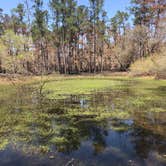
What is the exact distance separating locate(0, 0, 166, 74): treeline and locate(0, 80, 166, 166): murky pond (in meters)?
29.8

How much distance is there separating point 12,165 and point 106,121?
18.9ft

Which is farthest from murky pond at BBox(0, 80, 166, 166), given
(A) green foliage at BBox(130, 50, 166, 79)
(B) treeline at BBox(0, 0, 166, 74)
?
(B) treeline at BBox(0, 0, 166, 74)

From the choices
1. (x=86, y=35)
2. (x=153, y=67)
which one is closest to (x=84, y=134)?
(x=153, y=67)

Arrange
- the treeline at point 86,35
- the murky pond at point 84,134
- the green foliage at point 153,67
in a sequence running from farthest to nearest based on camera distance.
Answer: the treeline at point 86,35 → the green foliage at point 153,67 → the murky pond at point 84,134

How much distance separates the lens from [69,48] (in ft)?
175

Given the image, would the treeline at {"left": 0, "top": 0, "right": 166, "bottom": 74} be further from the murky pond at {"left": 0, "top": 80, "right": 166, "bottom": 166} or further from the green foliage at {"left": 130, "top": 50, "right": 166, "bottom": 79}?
the murky pond at {"left": 0, "top": 80, "right": 166, "bottom": 166}

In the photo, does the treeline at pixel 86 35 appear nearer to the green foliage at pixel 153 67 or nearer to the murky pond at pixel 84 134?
the green foliage at pixel 153 67

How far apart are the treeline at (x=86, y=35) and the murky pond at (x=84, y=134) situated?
29.8 metres

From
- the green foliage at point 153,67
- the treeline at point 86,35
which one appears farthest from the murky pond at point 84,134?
the treeline at point 86,35

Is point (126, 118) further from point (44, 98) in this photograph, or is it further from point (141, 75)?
point (141, 75)

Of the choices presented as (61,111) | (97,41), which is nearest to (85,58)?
(97,41)

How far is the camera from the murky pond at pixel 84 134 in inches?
→ 304

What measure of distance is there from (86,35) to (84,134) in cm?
4711

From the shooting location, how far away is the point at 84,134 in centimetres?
1021
